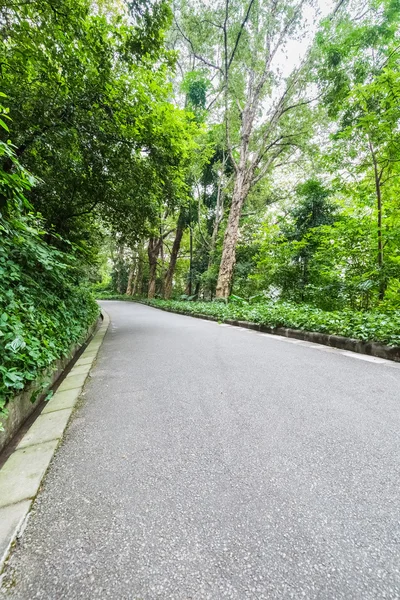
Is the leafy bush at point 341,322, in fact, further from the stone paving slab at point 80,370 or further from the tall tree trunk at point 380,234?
the stone paving slab at point 80,370

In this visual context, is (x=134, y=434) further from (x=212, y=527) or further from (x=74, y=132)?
(x=74, y=132)

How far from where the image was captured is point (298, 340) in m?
4.35

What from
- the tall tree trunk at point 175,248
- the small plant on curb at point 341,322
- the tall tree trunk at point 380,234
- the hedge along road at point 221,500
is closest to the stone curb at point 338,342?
the small plant on curb at point 341,322

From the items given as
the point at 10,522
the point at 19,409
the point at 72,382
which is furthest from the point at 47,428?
the point at 72,382

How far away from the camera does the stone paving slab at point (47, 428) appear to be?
5.04ft

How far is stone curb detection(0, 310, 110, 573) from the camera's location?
95 centimetres

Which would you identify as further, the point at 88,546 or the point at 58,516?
the point at 58,516

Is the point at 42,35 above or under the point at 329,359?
above

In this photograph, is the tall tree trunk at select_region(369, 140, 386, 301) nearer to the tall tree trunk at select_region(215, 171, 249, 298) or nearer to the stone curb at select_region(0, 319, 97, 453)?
the tall tree trunk at select_region(215, 171, 249, 298)

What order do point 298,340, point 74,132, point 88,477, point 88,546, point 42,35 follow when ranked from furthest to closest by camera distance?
point 298,340 < point 74,132 < point 42,35 < point 88,477 < point 88,546

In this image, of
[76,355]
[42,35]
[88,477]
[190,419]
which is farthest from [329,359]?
[42,35]

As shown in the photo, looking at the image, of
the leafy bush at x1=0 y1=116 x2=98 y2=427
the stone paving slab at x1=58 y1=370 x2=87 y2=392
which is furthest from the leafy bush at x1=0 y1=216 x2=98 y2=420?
the stone paving slab at x1=58 y1=370 x2=87 y2=392

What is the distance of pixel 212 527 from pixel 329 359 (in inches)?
106

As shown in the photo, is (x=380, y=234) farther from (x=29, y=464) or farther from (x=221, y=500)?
(x=29, y=464)
